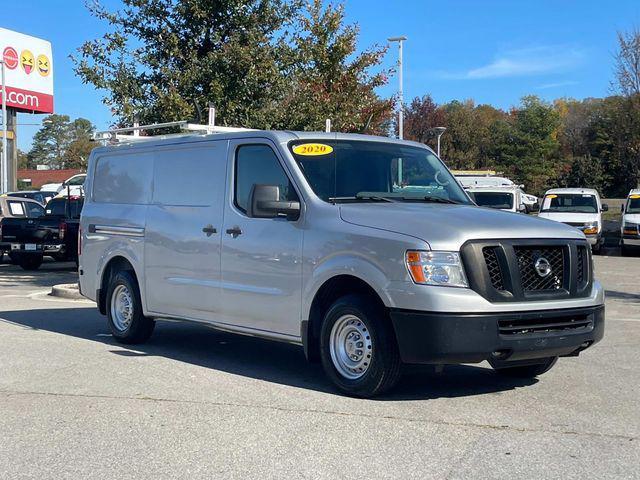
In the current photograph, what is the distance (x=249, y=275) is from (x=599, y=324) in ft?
10.0

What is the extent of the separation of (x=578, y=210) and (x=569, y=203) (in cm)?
53

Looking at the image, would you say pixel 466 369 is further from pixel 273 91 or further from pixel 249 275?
pixel 273 91

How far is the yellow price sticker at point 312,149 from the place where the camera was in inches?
280

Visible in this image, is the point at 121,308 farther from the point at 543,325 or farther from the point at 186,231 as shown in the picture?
the point at 543,325

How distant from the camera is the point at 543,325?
607cm

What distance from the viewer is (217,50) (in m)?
14.4

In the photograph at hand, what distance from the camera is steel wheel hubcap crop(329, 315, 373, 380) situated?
6219 millimetres

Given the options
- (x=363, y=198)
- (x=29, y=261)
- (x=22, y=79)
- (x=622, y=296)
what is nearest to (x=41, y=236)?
(x=29, y=261)

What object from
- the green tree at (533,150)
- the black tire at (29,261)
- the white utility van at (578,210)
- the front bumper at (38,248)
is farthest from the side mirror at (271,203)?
the green tree at (533,150)

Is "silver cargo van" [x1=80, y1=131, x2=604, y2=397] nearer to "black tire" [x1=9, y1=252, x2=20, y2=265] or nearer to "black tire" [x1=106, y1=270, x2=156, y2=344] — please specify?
"black tire" [x1=106, y1=270, x2=156, y2=344]

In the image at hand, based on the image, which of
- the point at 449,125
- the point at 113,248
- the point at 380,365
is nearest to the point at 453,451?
the point at 380,365

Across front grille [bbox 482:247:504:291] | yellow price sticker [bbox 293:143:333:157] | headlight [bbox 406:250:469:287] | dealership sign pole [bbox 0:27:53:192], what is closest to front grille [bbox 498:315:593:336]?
front grille [bbox 482:247:504:291]

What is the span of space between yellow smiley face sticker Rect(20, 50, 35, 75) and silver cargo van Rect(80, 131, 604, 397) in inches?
1593

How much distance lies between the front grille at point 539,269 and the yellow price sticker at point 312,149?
207cm
